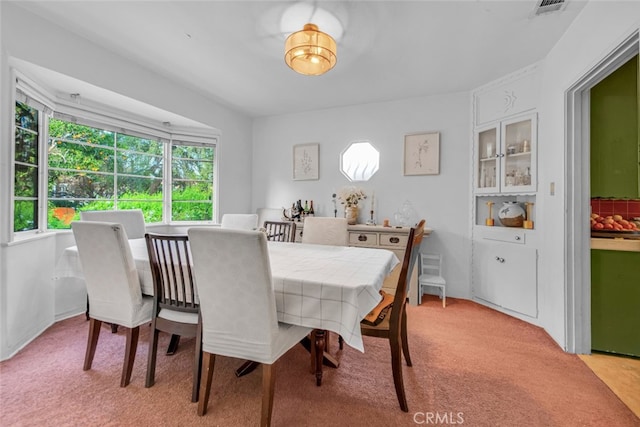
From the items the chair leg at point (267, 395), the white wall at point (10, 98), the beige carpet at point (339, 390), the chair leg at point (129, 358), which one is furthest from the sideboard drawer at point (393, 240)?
the white wall at point (10, 98)

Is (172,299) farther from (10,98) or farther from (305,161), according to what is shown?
(305,161)

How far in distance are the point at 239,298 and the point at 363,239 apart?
2206mm

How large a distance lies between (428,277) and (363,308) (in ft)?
7.35

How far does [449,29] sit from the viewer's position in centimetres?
214

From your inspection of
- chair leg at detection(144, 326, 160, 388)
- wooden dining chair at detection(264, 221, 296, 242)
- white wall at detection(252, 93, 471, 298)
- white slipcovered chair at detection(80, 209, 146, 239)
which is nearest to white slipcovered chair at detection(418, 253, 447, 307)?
A: white wall at detection(252, 93, 471, 298)

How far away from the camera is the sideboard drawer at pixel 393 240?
3.13 metres

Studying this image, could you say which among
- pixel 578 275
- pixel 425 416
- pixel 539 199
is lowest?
pixel 425 416

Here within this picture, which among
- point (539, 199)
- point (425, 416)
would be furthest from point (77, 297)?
point (539, 199)

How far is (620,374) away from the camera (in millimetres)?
1846

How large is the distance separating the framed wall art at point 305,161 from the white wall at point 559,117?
2557 millimetres

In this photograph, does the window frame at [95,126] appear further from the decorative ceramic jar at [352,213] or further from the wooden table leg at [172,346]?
the decorative ceramic jar at [352,213]

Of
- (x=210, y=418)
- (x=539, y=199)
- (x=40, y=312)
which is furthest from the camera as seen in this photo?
(x=539, y=199)

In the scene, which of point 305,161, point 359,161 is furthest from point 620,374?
point 305,161

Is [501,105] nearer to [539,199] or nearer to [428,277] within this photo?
[539,199]
